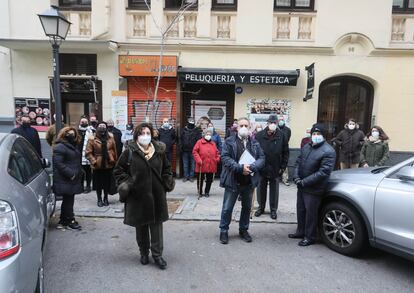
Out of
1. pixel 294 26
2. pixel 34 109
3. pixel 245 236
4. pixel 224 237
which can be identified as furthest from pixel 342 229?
pixel 34 109

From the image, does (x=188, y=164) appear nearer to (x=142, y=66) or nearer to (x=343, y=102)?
(x=142, y=66)

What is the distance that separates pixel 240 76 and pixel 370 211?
18.6ft

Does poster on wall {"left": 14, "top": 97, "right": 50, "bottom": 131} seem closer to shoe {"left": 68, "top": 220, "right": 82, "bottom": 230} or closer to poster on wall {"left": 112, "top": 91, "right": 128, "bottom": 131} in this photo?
poster on wall {"left": 112, "top": 91, "right": 128, "bottom": 131}

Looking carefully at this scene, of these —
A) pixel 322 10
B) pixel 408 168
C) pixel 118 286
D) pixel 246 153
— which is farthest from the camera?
pixel 322 10

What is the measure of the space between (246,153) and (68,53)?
722cm

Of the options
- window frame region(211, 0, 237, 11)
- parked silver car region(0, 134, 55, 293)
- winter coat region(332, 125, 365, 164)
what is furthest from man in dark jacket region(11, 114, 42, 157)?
winter coat region(332, 125, 365, 164)

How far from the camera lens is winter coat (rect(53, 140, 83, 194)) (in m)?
5.15

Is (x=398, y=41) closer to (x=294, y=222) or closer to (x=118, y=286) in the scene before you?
(x=294, y=222)

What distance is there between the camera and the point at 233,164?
4.61 metres

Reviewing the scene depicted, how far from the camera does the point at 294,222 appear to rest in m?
5.92

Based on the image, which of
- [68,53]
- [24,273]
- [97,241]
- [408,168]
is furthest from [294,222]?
[68,53]

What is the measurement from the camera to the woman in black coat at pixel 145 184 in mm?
3885

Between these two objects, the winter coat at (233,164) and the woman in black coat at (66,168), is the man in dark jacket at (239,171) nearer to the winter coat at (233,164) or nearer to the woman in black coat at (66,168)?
the winter coat at (233,164)

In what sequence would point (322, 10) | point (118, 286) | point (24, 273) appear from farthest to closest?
point (322, 10)
point (118, 286)
point (24, 273)
